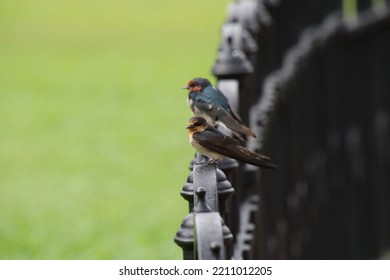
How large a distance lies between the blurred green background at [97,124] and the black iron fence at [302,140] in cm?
128

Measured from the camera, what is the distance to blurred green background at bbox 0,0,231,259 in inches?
380

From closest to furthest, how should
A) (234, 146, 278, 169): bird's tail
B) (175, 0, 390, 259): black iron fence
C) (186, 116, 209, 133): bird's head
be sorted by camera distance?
(234, 146, 278, 169): bird's tail, (186, 116, 209, 133): bird's head, (175, 0, 390, 259): black iron fence

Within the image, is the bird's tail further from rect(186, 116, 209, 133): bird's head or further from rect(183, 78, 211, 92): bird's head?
rect(183, 78, 211, 92): bird's head

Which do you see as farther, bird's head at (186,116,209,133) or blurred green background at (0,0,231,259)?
blurred green background at (0,0,231,259)

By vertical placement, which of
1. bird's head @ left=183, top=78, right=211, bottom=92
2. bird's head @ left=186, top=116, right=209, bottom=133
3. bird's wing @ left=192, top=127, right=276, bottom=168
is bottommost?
bird's wing @ left=192, top=127, right=276, bottom=168

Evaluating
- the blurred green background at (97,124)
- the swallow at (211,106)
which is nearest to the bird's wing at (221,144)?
the swallow at (211,106)

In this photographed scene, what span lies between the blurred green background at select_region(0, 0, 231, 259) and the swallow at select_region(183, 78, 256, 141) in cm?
445

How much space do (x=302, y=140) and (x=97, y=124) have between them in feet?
25.8

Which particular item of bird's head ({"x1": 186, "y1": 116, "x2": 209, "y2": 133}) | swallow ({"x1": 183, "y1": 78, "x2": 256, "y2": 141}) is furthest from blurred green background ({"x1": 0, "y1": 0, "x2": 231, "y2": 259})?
bird's head ({"x1": 186, "y1": 116, "x2": 209, "y2": 133})

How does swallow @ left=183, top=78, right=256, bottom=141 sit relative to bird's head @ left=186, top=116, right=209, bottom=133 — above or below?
above

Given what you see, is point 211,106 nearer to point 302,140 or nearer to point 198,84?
point 198,84

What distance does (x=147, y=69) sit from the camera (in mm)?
20719
